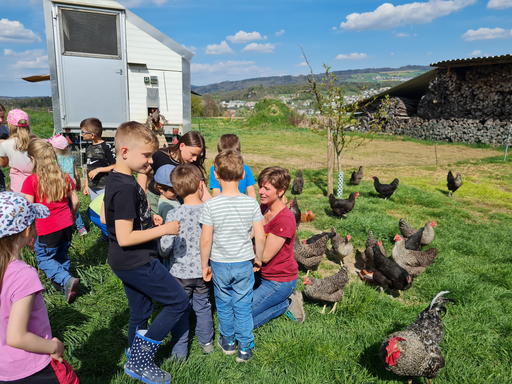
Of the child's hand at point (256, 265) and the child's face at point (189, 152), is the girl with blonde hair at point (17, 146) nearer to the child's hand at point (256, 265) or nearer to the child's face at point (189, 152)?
the child's face at point (189, 152)

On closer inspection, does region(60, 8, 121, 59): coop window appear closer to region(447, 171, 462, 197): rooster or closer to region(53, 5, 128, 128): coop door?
region(53, 5, 128, 128): coop door

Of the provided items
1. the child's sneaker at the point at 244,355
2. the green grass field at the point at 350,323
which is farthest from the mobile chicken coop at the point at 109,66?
the child's sneaker at the point at 244,355

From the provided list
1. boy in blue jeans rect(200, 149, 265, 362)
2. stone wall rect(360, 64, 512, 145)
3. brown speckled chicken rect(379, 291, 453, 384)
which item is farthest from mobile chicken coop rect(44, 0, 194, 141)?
stone wall rect(360, 64, 512, 145)

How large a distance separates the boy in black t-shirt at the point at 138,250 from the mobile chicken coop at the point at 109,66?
273 inches

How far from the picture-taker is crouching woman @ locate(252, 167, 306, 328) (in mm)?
2883

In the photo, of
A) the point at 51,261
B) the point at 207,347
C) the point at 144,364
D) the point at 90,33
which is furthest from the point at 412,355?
the point at 90,33

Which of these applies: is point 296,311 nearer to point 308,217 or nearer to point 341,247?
point 341,247

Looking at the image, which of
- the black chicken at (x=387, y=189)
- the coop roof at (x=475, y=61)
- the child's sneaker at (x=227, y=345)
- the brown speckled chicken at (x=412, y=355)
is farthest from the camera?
the coop roof at (x=475, y=61)

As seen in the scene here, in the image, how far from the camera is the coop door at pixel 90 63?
7648 mm

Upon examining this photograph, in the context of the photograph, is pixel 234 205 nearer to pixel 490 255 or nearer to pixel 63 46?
pixel 490 255

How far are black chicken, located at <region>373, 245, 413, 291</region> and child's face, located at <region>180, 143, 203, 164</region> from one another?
266cm

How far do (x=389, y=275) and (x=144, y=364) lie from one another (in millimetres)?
2980

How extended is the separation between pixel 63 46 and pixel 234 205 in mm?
7810

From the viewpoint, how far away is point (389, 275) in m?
3.91
